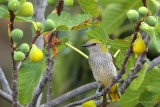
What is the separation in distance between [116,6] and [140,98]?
1.12 metres

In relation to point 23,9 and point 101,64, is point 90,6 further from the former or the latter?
point 101,64

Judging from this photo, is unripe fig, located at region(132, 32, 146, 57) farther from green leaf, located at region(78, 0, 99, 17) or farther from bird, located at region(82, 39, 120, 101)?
bird, located at region(82, 39, 120, 101)

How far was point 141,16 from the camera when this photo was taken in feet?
5.78

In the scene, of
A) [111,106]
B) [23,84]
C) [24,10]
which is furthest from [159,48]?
[111,106]

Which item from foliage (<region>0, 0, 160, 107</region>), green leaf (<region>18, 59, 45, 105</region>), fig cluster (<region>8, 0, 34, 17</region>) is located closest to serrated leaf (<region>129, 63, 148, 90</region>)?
foliage (<region>0, 0, 160, 107</region>)

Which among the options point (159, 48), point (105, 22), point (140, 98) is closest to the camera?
point (159, 48)

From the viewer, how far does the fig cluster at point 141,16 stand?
1.74m

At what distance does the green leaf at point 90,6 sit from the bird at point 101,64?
0.43 metres

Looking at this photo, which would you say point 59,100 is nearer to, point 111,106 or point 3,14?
point 3,14

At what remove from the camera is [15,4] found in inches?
65.3

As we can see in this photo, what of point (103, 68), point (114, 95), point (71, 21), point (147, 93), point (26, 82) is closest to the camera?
point (71, 21)

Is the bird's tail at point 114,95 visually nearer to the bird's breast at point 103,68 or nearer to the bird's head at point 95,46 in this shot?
the bird's breast at point 103,68

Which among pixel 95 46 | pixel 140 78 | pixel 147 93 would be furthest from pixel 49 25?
pixel 95 46

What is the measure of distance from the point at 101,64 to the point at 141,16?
102 cm
